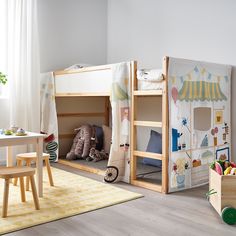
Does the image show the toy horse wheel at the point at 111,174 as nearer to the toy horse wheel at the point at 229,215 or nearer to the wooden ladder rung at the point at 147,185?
the wooden ladder rung at the point at 147,185

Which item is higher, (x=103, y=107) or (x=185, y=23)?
(x=185, y=23)

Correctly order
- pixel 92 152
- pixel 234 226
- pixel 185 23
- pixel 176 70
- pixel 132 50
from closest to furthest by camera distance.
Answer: pixel 234 226 < pixel 176 70 < pixel 185 23 < pixel 92 152 < pixel 132 50

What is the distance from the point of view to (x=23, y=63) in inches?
166

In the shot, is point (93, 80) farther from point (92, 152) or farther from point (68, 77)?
point (92, 152)

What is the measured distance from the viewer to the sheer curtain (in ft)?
13.6

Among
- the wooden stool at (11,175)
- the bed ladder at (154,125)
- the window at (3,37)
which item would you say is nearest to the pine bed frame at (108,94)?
the bed ladder at (154,125)

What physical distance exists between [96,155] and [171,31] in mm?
1780

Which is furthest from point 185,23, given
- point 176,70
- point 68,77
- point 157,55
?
point 68,77

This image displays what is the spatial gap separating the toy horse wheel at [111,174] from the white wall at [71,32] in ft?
6.58

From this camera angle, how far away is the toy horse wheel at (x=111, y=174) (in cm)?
322

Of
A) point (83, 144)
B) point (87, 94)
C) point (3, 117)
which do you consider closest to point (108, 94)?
point (87, 94)

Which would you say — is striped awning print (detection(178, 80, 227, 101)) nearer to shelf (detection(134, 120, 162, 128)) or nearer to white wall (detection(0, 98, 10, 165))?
shelf (detection(134, 120, 162, 128))

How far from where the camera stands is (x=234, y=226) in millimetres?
2158

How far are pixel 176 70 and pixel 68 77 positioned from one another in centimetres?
158
